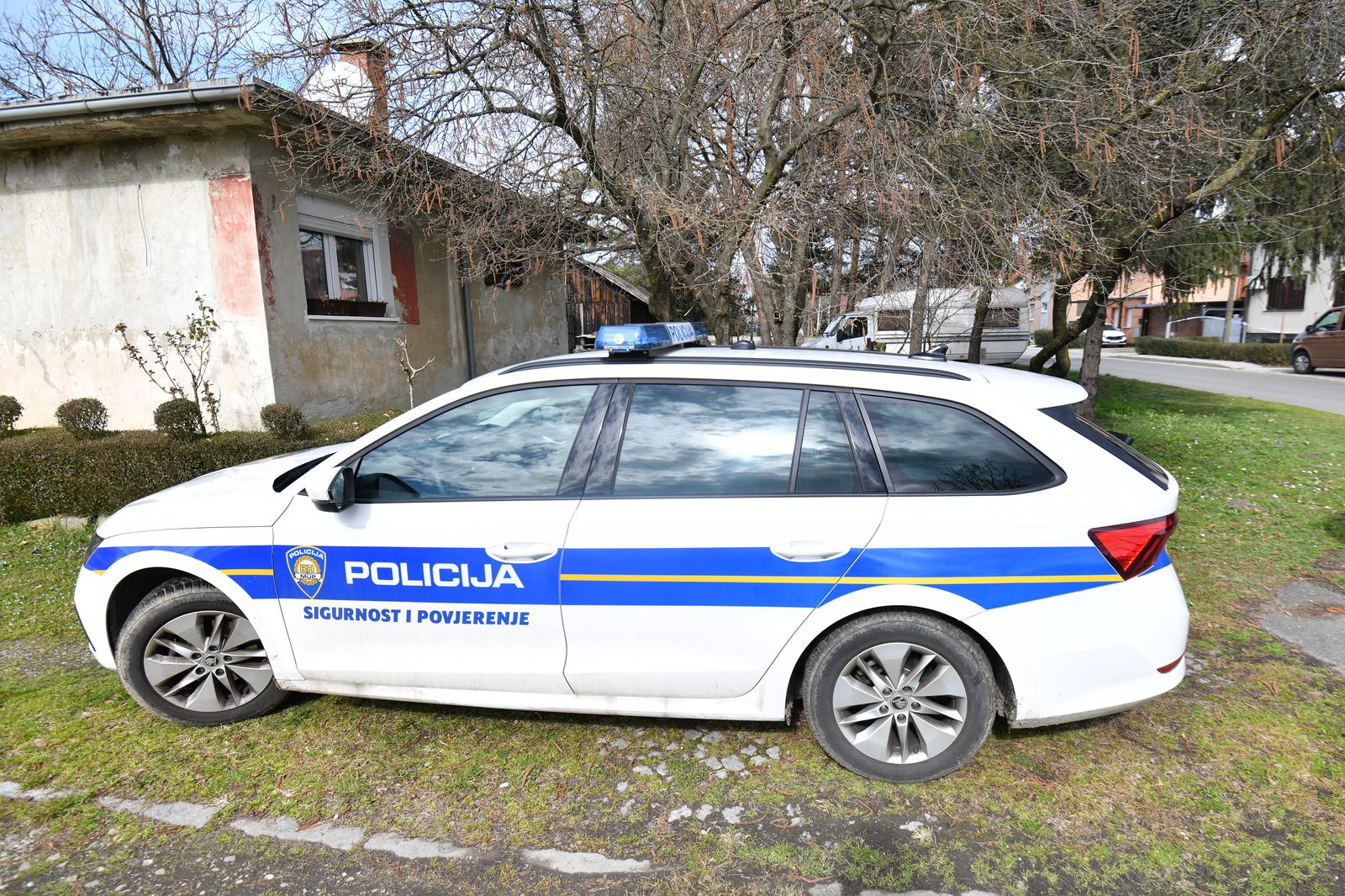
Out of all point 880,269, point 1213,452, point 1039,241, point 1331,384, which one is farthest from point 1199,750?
point 1331,384

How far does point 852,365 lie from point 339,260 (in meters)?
9.58

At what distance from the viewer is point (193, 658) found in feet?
10.6

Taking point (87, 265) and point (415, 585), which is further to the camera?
point (87, 265)

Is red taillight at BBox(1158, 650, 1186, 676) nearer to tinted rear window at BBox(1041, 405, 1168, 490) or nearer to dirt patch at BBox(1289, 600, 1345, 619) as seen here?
tinted rear window at BBox(1041, 405, 1168, 490)

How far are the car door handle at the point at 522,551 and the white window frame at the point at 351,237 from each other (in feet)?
22.8

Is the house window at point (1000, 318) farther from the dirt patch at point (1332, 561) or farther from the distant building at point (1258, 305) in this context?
the distant building at point (1258, 305)

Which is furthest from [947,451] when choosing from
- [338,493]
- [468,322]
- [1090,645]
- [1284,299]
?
[1284,299]

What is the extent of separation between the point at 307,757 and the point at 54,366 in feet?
30.2

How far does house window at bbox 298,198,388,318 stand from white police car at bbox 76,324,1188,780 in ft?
22.8

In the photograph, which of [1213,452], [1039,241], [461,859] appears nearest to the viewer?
[461,859]

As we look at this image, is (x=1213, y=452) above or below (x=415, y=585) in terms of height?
below

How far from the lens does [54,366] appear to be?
9.34 meters

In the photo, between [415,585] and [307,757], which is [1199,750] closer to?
[415,585]

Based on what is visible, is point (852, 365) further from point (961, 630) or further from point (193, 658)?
point (193, 658)
